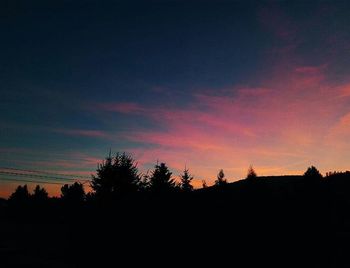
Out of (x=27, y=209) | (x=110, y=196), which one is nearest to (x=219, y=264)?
(x=110, y=196)

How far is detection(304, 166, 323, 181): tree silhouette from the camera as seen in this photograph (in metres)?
13.6

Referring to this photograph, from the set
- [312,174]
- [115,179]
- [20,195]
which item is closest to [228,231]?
[312,174]

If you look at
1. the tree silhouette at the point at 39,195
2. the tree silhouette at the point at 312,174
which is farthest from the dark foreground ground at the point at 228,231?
the tree silhouette at the point at 39,195

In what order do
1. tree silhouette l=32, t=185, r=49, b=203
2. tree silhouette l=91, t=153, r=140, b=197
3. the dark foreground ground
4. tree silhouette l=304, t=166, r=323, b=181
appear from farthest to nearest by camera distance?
tree silhouette l=32, t=185, r=49, b=203
tree silhouette l=91, t=153, r=140, b=197
tree silhouette l=304, t=166, r=323, b=181
the dark foreground ground

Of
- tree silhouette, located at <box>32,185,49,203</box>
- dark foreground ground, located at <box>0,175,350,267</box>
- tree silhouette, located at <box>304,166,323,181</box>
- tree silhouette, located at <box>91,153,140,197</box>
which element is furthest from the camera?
tree silhouette, located at <box>32,185,49,203</box>

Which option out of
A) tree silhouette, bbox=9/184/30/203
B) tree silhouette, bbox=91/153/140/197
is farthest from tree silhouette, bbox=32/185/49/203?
tree silhouette, bbox=91/153/140/197

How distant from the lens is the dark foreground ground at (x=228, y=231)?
11.8m

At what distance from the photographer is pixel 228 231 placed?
12836 mm

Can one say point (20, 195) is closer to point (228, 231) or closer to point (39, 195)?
point (39, 195)

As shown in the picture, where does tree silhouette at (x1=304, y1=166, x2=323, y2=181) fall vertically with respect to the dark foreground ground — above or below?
above

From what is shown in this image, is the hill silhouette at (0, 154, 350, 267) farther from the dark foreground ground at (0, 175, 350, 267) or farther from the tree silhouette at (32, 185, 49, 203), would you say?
the tree silhouette at (32, 185, 49, 203)

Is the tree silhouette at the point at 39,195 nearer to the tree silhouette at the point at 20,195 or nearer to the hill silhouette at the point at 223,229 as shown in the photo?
the tree silhouette at the point at 20,195

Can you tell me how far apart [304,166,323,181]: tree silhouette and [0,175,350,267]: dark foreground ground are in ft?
1.45

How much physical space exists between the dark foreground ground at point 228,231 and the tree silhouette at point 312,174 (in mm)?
443
